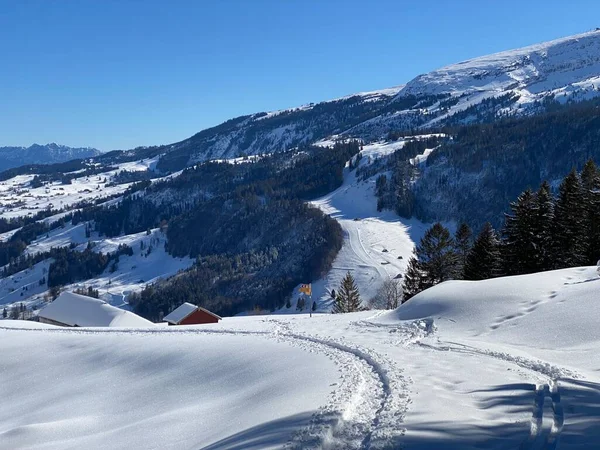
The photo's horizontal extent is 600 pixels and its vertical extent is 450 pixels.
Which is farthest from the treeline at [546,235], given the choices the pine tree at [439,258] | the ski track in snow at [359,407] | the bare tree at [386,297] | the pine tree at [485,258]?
the bare tree at [386,297]

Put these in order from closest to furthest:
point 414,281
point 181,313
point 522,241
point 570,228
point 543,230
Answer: point 570,228 < point 543,230 < point 522,241 < point 414,281 < point 181,313

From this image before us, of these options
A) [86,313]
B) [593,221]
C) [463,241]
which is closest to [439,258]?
[463,241]

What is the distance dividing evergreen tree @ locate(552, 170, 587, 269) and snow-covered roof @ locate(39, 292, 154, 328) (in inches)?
1720

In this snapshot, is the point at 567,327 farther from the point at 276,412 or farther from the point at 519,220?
the point at 519,220

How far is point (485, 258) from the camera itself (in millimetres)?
47062

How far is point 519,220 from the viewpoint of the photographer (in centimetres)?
4400

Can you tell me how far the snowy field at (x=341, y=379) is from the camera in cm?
1236

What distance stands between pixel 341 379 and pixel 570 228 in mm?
32847

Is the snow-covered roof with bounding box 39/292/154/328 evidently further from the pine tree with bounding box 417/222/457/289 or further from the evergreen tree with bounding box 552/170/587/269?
the evergreen tree with bounding box 552/170/587/269

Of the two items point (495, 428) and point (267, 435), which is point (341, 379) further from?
point (495, 428)

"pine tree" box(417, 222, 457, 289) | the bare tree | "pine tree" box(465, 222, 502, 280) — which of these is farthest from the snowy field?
the bare tree

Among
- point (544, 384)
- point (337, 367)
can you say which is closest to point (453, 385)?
point (544, 384)

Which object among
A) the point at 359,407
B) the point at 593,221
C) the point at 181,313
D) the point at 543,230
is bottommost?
the point at 181,313

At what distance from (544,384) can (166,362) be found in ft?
60.5
